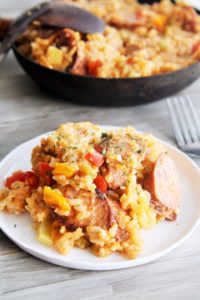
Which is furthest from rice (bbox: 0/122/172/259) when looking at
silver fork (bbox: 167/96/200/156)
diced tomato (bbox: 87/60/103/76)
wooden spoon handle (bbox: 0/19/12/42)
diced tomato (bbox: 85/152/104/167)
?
wooden spoon handle (bbox: 0/19/12/42)

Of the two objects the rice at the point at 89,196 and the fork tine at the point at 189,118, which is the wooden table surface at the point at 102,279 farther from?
the fork tine at the point at 189,118

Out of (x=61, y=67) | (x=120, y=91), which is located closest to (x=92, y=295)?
(x=120, y=91)

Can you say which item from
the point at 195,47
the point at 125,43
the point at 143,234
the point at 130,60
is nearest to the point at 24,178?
the point at 143,234

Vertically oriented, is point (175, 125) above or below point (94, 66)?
below

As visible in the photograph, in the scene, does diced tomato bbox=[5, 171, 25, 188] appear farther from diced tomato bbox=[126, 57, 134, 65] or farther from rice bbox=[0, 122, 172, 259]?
diced tomato bbox=[126, 57, 134, 65]

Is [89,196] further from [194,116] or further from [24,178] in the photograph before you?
[194,116]

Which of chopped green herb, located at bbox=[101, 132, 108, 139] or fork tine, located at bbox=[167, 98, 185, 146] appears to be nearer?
chopped green herb, located at bbox=[101, 132, 108, 139]

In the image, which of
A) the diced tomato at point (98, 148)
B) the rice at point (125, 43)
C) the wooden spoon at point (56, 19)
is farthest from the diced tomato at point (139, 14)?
the diced tomato at point (98, 148)
